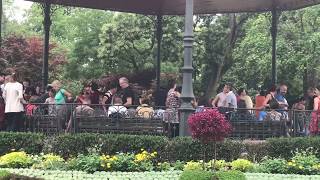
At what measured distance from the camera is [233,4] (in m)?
23.0

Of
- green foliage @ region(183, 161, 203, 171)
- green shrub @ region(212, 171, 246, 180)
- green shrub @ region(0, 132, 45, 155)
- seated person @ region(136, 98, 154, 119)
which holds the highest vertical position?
seated person @ region(136, 98, 154, 119)

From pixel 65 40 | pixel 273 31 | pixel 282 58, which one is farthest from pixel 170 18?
pixel 65 40

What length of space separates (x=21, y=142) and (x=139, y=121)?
2.71m

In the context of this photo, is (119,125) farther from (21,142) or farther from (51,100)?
(51,100)

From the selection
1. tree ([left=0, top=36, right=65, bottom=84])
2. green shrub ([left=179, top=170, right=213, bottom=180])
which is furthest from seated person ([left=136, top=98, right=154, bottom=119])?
tree ([left=0, top=36, right=65, bottom=84])

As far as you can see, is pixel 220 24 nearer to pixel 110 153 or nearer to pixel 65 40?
pixel 65 40

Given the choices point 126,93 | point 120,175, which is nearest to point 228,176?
point 120,175

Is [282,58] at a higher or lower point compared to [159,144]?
higher

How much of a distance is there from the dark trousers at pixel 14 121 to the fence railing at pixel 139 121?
149mm

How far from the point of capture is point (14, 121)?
14.3 meters

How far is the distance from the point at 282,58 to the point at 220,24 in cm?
607

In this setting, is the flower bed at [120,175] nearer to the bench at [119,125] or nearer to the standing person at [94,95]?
the bench at [119,125]

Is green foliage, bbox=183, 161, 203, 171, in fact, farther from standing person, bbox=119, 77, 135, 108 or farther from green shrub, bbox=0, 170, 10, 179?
green shrub, bbox=0, 170, 10, 179

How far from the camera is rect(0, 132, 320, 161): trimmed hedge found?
12.4 meters
